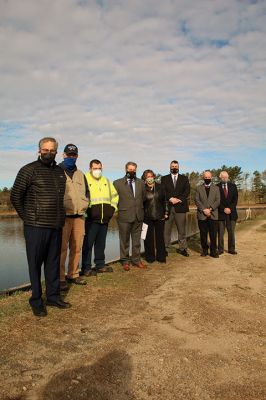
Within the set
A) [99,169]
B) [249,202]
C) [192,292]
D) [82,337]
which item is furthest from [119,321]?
[249,202]

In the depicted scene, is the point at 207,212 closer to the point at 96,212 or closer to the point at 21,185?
the point at 96,212

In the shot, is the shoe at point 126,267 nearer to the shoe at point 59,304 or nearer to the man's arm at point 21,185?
the shoe at point 59,304

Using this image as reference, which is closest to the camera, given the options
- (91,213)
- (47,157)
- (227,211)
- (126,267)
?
(47,157)

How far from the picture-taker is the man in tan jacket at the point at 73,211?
5.91 meters

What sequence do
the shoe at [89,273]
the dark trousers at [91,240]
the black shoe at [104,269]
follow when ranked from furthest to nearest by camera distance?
the black shoe at [104,269]
the dark trousers at [91,240]
the shoe at [89,273]

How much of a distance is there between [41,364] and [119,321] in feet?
4.38

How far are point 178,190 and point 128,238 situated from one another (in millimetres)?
2069

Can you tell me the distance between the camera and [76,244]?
6.17 meters

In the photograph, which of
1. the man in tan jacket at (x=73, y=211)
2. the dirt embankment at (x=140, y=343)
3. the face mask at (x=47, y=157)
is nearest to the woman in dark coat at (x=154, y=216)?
the dirt embankment at (x=140, y=343)

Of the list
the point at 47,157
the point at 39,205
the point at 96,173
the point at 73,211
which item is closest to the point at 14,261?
the point at 96,173

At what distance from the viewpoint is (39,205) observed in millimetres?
4656

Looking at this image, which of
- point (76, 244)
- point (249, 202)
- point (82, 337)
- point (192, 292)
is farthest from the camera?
point (249, 202)

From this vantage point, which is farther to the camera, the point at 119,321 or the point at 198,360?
the point at 119,321

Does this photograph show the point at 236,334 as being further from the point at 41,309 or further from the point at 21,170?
the point at 21,170
